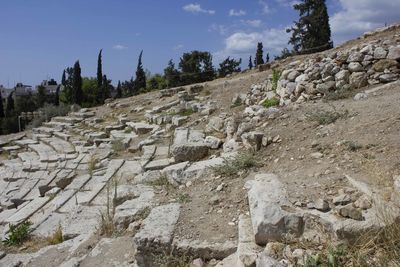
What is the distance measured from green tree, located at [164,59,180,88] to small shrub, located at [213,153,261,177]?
23.9m

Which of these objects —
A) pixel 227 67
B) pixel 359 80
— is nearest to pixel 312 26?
pixel 227 67

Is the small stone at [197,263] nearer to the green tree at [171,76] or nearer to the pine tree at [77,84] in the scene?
the green tree at [171,76]

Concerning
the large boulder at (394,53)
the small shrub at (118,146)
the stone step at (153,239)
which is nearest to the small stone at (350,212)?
the stone step at (153,239)

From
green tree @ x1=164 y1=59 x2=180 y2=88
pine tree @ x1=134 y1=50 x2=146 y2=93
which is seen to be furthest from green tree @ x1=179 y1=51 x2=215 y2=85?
pine tree @ x1=134 y1=50 x2=146 y2=93

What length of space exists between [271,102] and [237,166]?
3.98 meters

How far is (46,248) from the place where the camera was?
477cm

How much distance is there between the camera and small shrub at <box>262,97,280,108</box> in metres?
8.35

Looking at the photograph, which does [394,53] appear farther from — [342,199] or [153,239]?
[153,239]

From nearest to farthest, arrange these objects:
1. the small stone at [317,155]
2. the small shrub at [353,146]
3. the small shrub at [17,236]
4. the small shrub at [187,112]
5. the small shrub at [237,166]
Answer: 1. the small shrub at [353,146]
2. the small stone at [317,155]
3. the small shrub at [237,166]
4. the small shrub at [17,236]
5. the small shrub at [187,112]

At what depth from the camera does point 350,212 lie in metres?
2.95

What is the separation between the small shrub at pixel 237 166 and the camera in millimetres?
4761

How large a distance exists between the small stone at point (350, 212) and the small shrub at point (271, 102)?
5.44 m

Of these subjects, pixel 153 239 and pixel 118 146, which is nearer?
pixel 153 239

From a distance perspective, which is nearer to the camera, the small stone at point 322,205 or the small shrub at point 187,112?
the small stone at point 322,205
